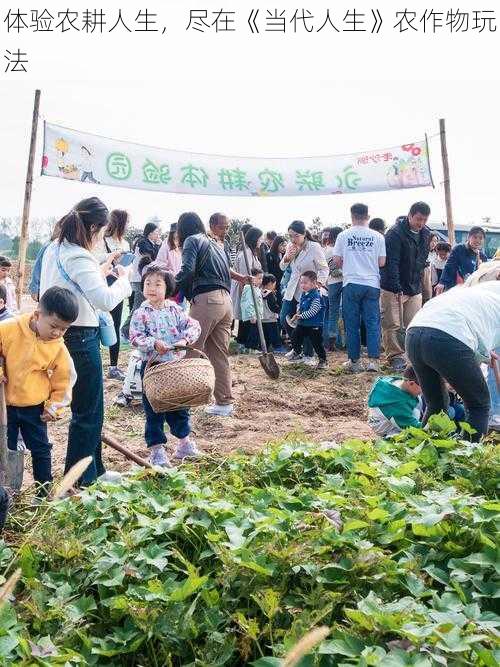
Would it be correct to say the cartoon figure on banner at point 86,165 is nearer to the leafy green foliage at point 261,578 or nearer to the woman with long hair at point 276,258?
the woman with long hair at point 276,258

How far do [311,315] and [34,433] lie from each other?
4.66 meters

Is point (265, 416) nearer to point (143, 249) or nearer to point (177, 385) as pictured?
point (177, 385)

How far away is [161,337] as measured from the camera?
4.66 metres

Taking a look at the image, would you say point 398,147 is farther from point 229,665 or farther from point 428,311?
point 229,665

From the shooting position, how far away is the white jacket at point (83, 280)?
3590 millimetres

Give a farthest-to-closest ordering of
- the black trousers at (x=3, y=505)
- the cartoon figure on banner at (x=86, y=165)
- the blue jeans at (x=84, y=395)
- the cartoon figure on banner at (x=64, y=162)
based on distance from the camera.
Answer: the cartoon figure on banner at (x=86, y=165), the cartoon figure on banner at (x=64, y=162), the blue jeans at (x=84, y=395), the black trousers at (x=3, y=505)

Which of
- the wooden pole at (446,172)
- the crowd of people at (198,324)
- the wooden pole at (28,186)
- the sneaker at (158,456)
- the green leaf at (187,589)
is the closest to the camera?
the green leaf at (187,589)

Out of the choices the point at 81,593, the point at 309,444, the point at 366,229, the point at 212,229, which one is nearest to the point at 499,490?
the point at 309,444

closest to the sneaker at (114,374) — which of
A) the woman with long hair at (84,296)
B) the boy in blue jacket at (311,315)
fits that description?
the boy in blue jacket at (311,315)

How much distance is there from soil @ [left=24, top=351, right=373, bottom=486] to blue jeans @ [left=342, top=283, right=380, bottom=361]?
1.22ft

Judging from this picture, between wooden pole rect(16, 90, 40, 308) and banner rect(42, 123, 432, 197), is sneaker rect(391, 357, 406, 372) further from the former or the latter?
wooden pole rect(16, 90, 40, 308)

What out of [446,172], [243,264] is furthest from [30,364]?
[446,172]

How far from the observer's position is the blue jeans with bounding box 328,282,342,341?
29.5 feet

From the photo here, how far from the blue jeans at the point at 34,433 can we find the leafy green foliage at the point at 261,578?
1.22m
